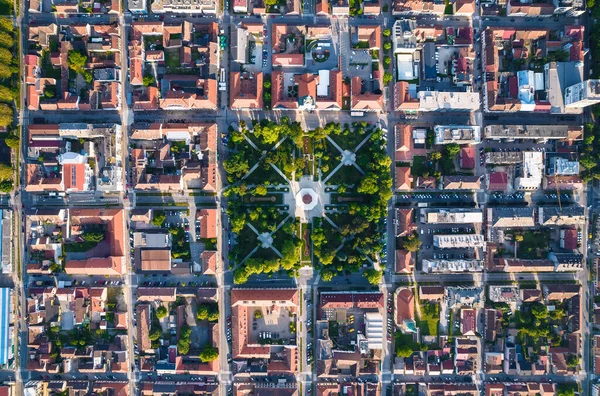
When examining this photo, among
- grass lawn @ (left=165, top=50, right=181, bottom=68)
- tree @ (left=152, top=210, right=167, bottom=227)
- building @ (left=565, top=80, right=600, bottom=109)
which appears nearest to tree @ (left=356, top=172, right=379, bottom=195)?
tree @ (left=152, top=210, right=167, bottom=227)

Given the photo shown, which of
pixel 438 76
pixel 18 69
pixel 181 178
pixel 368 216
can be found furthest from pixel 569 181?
pixel 18 69

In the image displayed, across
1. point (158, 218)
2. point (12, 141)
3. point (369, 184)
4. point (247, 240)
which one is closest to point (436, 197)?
point (369, 184)

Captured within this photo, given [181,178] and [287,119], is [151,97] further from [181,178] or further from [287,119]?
[287,119]

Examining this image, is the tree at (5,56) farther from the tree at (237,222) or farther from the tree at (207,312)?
the tree at (207,312)

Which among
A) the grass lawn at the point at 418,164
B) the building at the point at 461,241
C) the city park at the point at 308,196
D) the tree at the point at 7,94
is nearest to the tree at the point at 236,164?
the city park at the point at 308,196

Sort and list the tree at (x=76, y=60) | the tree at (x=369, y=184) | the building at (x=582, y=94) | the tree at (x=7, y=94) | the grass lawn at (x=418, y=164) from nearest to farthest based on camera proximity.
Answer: the building at (x=582, y=94)
the tree at (x=369, y=184)
the tree at (x=76, y=60)
the tree at (x=7, y=94)
the grass lawn at (x=418, y=164)

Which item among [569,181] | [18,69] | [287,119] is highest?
[18,69]
